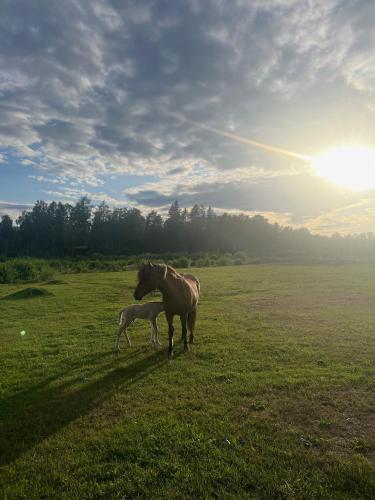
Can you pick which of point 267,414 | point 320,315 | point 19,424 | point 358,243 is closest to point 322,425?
point 267,414

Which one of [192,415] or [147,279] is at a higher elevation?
[147,279]

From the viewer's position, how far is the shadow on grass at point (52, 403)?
554 cm

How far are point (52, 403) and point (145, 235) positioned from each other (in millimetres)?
86830

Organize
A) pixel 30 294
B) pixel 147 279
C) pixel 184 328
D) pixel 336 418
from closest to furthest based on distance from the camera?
pixel 336 418 < pixel 147 279 < pixel 184 328 < pixel 30 294

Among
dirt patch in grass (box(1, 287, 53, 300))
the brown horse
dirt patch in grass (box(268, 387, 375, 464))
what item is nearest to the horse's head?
the brown horse

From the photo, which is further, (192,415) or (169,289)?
(169,289)

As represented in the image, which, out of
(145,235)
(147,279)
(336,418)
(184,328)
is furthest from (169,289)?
(145,235)

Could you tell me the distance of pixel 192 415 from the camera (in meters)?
6.11

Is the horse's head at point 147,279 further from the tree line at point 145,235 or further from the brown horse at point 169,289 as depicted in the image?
the tree line at point 145,235

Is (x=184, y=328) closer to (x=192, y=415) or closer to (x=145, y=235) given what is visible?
(x=192, y=415)

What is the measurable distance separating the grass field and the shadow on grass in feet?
0.10

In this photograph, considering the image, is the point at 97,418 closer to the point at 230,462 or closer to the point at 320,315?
the point at 230,462

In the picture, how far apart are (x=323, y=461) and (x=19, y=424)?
5.14 metres

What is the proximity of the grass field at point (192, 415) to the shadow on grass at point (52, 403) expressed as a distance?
31 mm
